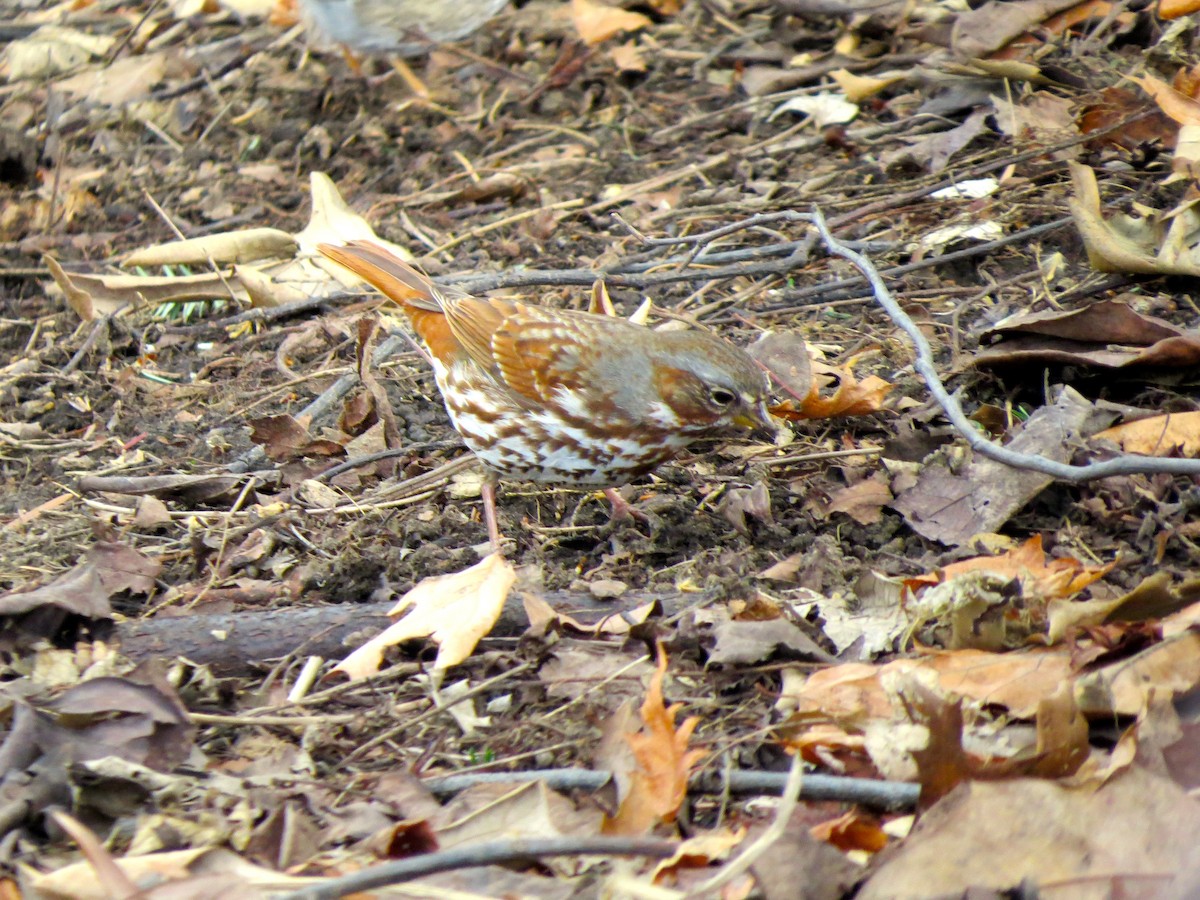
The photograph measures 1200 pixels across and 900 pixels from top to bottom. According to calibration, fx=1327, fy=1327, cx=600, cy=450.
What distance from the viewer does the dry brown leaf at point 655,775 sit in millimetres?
2666

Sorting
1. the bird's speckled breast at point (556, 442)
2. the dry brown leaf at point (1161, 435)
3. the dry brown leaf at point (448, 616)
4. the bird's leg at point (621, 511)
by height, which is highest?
the dry brown leaf at point (448, 616)

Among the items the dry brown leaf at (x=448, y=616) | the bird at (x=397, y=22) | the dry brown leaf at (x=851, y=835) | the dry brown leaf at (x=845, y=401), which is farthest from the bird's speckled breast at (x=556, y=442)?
the bird at (x=397, y=22)

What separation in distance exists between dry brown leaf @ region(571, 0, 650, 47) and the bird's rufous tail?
2965 mm

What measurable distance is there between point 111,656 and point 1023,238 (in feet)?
11.7

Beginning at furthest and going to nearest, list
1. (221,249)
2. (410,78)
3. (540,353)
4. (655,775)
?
1. (410,78)
2. (221,249)
3. (540,353)
4. (655,775)

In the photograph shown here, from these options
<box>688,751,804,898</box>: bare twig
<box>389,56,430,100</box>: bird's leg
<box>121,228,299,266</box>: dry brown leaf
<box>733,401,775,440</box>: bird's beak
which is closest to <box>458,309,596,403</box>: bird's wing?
<box>733,401,775,440</box>: bird's beak

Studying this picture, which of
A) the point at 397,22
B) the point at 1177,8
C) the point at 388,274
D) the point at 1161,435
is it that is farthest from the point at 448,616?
the point at 397,22

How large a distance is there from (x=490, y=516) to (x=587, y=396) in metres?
0.52

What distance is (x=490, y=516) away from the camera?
428 centimetres

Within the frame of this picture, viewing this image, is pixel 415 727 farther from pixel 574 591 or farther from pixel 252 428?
pixel 252 428

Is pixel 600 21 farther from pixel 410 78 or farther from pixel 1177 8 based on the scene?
pixel 1177 8

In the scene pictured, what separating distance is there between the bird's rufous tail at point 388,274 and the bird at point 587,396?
350mm

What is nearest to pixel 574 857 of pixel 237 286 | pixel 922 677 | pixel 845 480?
pixel 922 677

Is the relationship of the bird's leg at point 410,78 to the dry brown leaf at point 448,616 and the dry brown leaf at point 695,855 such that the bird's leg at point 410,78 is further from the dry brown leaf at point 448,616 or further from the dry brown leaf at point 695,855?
the dry brown leaf at point 695,855
